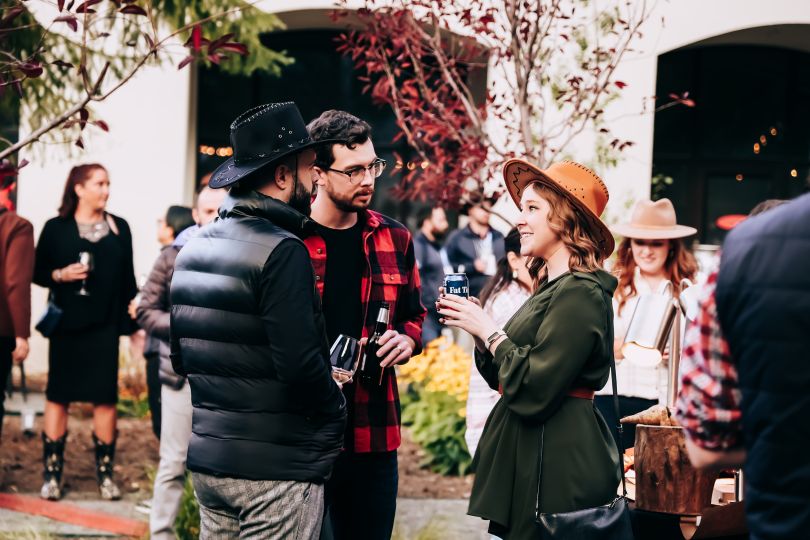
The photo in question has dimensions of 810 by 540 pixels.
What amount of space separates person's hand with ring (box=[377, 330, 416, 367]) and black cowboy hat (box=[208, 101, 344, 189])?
86 centimetres

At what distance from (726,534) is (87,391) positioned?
4947 mm

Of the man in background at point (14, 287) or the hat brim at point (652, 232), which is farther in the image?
the man in background at point (14, 287)

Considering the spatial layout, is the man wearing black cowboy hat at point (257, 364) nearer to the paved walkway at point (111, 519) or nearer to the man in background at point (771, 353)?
the man in background at point (771, 353)

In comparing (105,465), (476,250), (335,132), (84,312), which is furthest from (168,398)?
(476,250)

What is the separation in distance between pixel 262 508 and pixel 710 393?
1.59 metres

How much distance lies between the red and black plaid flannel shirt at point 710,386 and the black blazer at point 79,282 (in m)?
5.49

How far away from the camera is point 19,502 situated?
708 centimetres

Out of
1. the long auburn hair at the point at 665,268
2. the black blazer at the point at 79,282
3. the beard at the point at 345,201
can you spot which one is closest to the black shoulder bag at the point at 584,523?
the beard at the point at 345,201

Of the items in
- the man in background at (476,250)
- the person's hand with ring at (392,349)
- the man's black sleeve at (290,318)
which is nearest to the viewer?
the man's black sleeve at (290,318)

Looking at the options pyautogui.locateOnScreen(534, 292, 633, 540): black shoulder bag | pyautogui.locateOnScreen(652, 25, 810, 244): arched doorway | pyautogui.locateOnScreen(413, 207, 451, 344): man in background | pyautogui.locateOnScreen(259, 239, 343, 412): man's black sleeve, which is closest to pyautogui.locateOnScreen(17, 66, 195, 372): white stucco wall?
pyautogui.locateOnScreen(413, 207, 451, 344): man in background

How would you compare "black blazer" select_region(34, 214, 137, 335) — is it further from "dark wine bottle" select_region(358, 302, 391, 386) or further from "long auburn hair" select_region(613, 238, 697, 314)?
"dark wine bottle" select_region(358, 302, 391, 386)

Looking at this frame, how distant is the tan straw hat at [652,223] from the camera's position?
613cm

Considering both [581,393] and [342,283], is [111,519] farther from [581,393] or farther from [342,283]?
[581,393]

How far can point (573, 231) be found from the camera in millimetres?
3809
